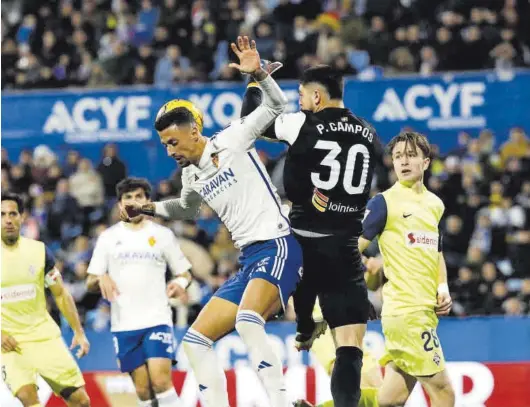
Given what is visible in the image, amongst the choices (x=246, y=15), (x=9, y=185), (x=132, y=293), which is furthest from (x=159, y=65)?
(x=132, y=293)


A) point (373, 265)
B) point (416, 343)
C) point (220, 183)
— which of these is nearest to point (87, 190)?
point (373, 265)

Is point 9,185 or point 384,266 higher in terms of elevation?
point 9,185

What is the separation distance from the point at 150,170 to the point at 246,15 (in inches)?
152

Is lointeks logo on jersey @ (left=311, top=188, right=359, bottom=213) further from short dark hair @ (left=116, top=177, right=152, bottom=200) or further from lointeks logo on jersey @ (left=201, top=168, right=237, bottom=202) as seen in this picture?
short dark hair @ (left=116, top=177, right=152, bottom=200)

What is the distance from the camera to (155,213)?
9266 mm

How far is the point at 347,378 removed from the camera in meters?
8.65

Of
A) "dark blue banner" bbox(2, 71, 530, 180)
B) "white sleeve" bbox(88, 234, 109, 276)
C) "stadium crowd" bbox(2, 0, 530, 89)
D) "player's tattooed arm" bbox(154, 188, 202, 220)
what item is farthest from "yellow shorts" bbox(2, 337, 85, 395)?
"stadium crowd" bbox(2, 0, 530, 89)

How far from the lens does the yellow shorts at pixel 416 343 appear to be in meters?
9.41

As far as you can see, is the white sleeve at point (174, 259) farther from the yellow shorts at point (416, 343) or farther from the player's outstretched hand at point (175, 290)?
the yellow shorts at point (416, 343)

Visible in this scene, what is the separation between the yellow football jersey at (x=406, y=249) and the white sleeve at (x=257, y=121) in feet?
4.34

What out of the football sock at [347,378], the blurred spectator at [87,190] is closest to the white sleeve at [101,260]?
the football sock at [347,378]

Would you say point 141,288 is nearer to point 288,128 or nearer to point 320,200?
point 320,200

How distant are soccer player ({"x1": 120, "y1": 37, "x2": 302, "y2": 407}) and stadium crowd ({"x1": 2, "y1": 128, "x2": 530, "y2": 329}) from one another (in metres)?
7.43

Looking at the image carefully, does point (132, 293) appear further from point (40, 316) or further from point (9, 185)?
point (9, 185)
